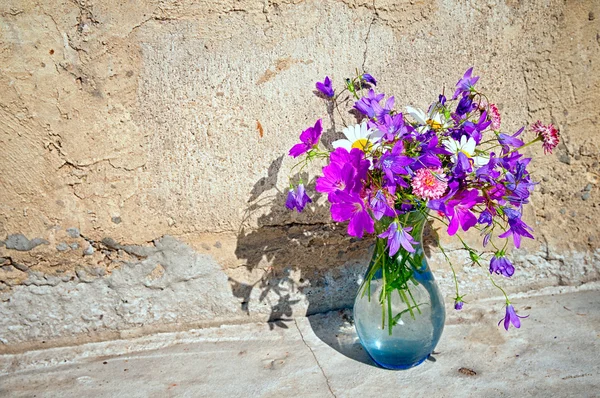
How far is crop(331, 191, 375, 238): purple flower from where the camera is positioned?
1.09 meters

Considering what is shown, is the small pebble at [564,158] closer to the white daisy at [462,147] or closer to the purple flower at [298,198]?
the white daisy at [462,147]

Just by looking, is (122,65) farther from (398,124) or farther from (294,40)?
(398,124)

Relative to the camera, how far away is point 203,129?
4.95 ft

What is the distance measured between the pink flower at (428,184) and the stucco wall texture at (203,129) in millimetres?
546

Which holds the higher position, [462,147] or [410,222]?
[462,147]

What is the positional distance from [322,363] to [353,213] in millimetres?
525

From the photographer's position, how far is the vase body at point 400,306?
1271 mm

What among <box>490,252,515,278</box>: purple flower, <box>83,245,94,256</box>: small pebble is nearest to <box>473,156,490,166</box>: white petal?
<box>490,252,515,278</box>: purple flower

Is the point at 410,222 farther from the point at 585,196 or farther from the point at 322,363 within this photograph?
the point at 585,196

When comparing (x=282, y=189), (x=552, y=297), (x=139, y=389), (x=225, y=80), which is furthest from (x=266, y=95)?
(x=552, y=297)

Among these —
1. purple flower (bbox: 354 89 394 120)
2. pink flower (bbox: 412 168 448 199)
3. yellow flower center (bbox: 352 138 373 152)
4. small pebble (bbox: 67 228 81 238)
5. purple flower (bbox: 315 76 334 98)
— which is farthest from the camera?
small pebble (bbox: 67 228 81 238)

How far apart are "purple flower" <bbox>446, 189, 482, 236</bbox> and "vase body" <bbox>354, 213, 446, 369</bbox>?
0.14 meters

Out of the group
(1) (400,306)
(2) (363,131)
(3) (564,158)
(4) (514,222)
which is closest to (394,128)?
(2) (363,131)

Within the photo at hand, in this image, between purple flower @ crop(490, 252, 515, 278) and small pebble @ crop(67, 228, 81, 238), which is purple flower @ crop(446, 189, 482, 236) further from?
small pebble @ crop(67, 228, 81, 238)
